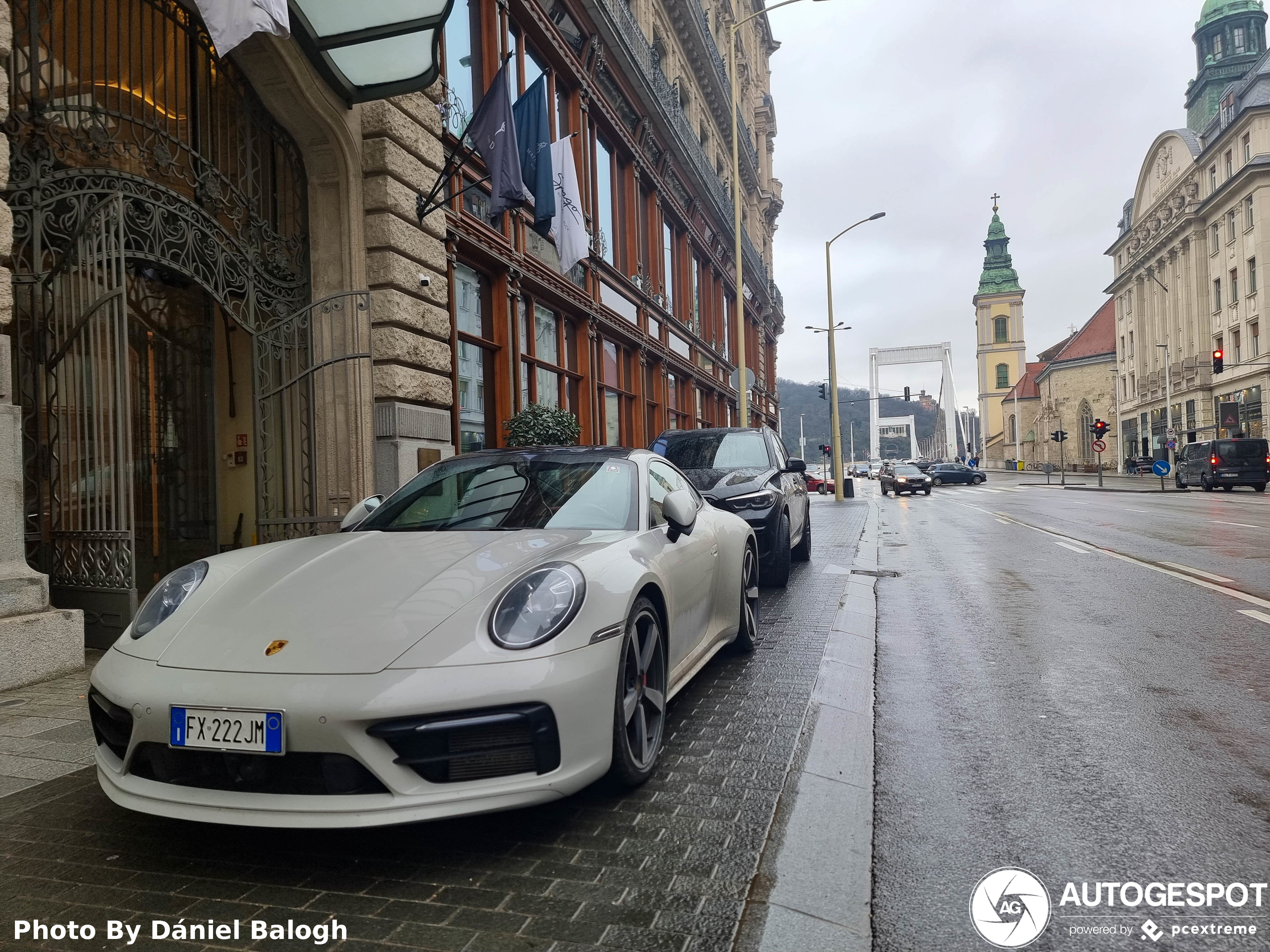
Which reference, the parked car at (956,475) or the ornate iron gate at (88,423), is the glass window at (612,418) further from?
the parked car at (956,475)

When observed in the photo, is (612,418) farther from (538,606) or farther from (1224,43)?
(1224,43)

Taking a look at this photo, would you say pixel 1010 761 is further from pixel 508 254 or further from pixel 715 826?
pixel 508 254

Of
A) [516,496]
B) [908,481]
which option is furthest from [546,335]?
[908,481]

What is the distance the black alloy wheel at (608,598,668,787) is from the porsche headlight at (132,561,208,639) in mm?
1666

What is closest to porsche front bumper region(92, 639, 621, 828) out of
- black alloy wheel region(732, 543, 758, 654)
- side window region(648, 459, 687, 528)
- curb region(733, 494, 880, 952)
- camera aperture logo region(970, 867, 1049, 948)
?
curb region(733, 494, 880, 952)

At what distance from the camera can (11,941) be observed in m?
2.29

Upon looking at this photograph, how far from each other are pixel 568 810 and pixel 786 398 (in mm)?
111838

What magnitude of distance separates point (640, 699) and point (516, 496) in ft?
4.17

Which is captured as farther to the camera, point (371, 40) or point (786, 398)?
point (786, 398)

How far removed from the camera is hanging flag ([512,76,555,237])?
1148 cm

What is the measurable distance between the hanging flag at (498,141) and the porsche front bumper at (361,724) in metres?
8.18

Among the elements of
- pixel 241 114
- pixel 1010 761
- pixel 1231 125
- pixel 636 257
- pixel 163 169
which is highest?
pixel 1231 125

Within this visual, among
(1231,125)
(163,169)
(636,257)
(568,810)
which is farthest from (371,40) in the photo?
(1231,125)

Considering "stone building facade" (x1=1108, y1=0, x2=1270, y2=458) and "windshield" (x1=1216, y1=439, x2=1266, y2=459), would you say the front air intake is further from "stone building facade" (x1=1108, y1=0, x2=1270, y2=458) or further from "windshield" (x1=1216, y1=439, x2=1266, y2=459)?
"stone building facade" (x1=1108, y1=0, x2=1270, y2=458)
